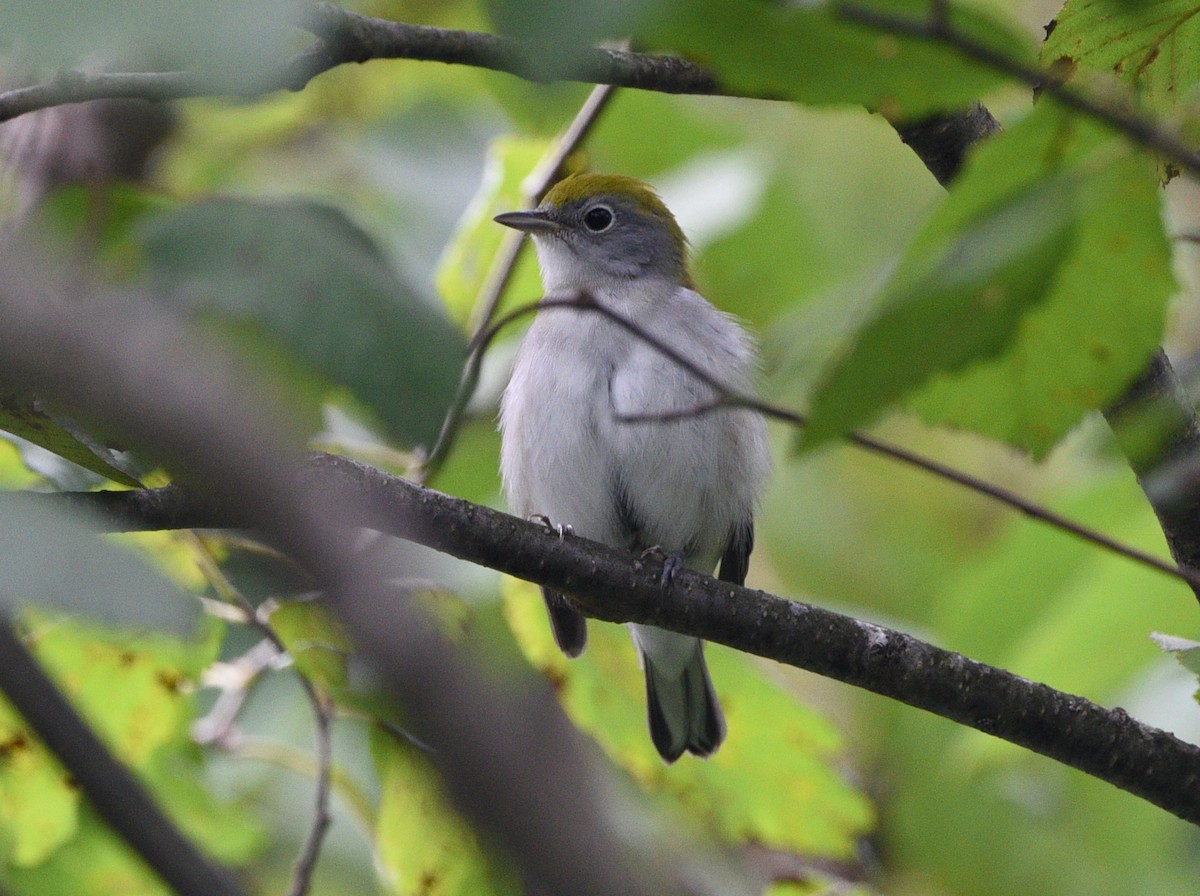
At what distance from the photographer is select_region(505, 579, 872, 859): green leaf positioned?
371cm

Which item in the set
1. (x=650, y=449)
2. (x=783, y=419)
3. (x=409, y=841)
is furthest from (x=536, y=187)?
(x=783, y=419)

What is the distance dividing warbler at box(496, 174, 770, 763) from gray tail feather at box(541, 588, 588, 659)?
45cm

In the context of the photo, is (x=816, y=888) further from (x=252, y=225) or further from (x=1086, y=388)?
(x=252, y=225)

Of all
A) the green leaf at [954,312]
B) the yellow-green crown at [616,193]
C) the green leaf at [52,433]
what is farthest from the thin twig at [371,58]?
the yellow-green crown at [616,193]

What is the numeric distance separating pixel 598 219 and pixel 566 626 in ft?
6.74

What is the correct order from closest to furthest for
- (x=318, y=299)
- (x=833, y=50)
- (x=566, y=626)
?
(x=833, y=50) → (x=318, y=299) → (x=566, y=626)

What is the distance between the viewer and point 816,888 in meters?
3.61

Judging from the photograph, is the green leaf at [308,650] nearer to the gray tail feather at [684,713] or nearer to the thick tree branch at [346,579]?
the gray tail feather at [684,713]

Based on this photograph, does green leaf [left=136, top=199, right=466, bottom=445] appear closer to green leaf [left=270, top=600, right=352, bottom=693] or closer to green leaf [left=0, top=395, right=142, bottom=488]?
green leaf [left=0, top=395, right=142, bottom=488]

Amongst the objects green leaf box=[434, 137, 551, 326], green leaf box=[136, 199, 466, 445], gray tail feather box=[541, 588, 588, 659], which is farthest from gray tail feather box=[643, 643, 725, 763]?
green leaf box=[136, 199, 466, 445]

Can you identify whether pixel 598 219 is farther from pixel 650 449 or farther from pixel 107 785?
pixel 107 785

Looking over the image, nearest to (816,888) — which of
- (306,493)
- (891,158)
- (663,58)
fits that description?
(663,58)

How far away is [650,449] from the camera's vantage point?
441 centimetres

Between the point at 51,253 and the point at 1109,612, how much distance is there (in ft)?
10.0
